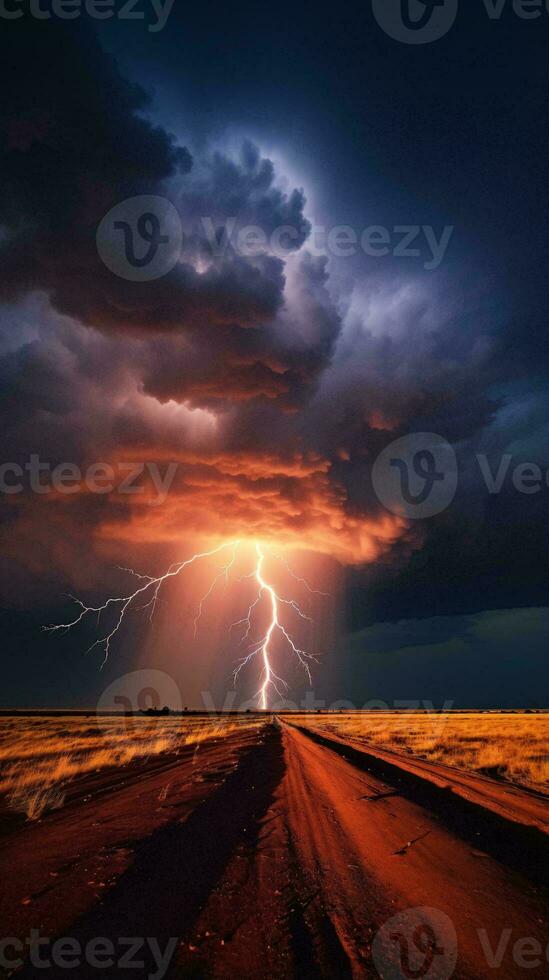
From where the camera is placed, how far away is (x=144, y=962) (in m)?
3.37

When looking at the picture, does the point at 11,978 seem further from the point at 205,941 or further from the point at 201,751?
the point at 201,751

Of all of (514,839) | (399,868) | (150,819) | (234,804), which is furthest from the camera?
(234,804)

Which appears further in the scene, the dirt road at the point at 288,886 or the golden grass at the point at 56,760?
the golden grass at the point at 56,760

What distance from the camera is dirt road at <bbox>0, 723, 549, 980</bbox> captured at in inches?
135

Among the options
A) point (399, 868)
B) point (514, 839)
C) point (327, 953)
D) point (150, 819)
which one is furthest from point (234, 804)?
point (327, 953)

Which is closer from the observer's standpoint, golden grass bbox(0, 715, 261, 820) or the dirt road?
the dirt road

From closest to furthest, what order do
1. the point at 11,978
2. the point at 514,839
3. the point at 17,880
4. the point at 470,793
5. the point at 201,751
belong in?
the point at 11,978
the point at 17,880
the point at 514,839
the point at 470,793
the point at 201,751

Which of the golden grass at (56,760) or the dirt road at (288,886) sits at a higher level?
the dirt road at (288,886)

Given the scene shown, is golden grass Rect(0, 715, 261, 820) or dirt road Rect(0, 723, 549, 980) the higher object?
dirt road Rect(0, 723, 549, 980)

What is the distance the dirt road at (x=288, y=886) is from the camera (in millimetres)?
3428

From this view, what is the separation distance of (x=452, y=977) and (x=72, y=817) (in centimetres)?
612

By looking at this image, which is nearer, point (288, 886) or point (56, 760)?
point (288, 886)

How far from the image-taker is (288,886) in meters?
4.50

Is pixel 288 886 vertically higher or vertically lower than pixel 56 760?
higher
